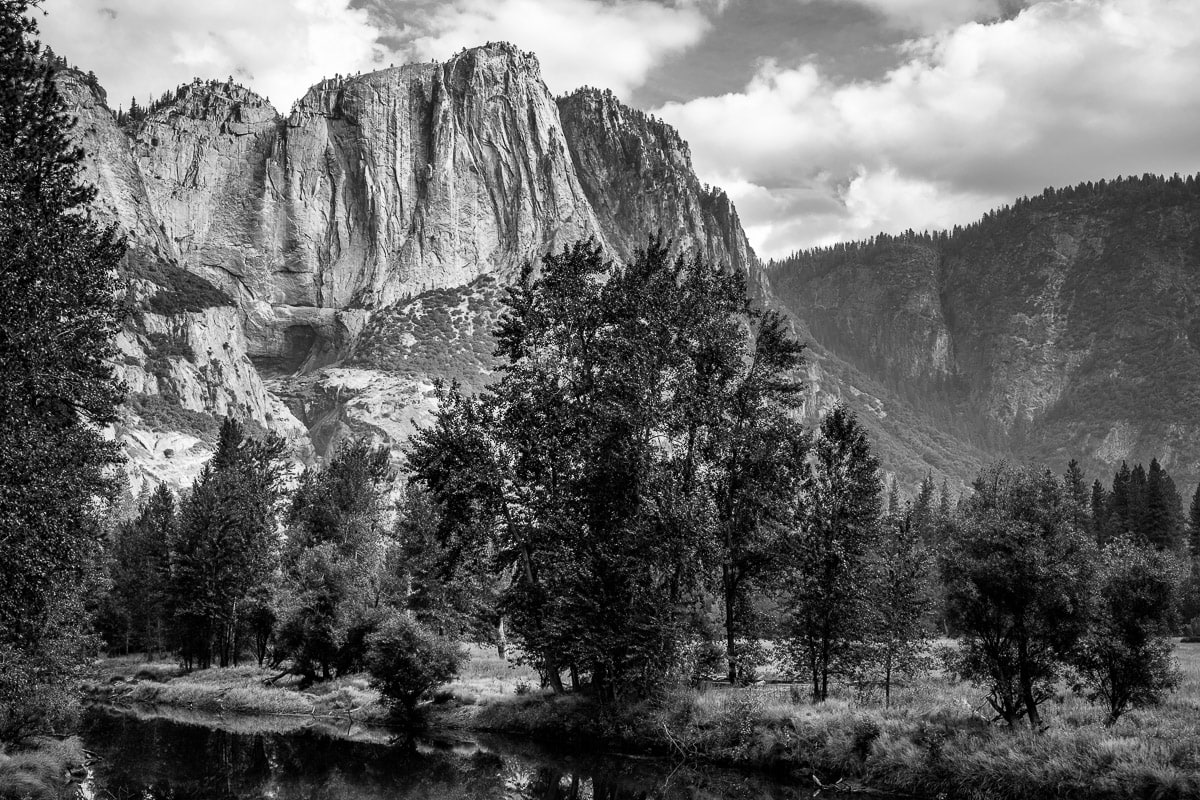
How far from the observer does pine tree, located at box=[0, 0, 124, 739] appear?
20688 millimetres

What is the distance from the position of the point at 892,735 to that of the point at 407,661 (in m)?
22.4

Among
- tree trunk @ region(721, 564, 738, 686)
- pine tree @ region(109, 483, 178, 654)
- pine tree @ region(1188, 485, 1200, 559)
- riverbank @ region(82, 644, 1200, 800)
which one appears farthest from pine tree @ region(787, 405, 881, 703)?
pine tree @ region(1188, 485, 1200, 559)

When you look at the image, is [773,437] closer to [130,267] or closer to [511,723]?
[511,723]

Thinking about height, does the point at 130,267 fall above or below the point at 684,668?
above

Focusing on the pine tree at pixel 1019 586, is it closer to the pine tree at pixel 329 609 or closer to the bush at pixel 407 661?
the bush at pixel 407 661

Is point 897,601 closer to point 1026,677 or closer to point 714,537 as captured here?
point 714,537

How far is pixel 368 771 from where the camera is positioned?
104 ft

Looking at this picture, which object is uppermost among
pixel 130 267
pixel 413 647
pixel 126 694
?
pixel 130 267

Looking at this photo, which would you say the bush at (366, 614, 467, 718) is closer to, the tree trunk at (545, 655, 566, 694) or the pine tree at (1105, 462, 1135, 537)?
the tree trunk at (545, 655, 566, 694)

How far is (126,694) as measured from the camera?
186ft

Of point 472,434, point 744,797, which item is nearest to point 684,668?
point 744,797

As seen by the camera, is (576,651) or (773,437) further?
(773,437)

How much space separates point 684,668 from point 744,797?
7.90 metres

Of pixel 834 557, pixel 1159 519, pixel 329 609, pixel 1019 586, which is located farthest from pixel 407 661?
pixel 1159 519
